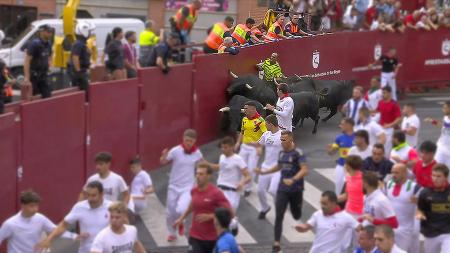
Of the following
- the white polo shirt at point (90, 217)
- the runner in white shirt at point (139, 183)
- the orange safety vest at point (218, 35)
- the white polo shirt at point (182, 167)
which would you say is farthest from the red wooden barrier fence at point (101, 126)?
the orange safety vest at point (218, 35)

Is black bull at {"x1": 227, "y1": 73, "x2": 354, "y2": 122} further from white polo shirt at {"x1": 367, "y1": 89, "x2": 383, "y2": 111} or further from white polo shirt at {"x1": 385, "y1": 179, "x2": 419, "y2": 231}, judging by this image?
white polo shirt at {"x1": 367, "y1": 89, "x2": 383, "y2": 111}

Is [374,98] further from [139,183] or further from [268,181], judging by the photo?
[139,183]

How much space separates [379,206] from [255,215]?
5.05m

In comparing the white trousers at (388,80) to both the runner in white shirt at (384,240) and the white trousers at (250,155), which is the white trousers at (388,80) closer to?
the white trousers at (250,155)

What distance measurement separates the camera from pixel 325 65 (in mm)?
3340

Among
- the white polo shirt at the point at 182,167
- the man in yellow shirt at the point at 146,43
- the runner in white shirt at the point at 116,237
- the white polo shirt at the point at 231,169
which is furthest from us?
the man in yellow shirt at the point at 146,43

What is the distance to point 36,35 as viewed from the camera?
2606 centimetres

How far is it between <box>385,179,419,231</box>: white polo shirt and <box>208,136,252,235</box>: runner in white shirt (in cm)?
241

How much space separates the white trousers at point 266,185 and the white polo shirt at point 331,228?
355cm

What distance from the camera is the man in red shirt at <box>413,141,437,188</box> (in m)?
15.3

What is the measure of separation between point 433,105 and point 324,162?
611 cm

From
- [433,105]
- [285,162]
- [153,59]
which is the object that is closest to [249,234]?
[285,162]

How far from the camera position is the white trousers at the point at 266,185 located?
57.3 ft

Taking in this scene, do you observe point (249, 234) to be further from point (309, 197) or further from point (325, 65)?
point (325, 65)
